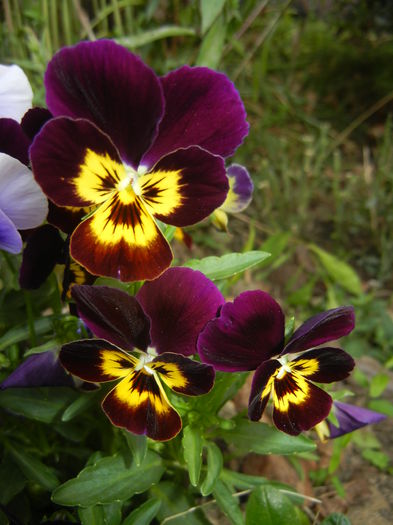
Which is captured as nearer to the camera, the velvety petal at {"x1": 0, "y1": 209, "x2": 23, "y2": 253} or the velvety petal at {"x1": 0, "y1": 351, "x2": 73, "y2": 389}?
the velvety petal at {"x1": 0, "y1": 209, "x2": 23, "y2": 253}

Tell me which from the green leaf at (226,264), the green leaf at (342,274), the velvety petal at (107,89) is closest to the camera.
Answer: the velvety petal at (107,89)

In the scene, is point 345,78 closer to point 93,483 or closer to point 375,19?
point 375,19

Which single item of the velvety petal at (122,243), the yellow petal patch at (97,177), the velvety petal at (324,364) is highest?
the yellow petal patch at (97,177)

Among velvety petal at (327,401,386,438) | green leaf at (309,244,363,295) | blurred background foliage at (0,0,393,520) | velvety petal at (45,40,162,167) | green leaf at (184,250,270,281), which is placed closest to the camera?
velvety petal at (45,40,162,167)

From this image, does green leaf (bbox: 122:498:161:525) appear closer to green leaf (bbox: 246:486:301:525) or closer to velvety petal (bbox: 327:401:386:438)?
green leaf (bbox: 246:486:301:525)

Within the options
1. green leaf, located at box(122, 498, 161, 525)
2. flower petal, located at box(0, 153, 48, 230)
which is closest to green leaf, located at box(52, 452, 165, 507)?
green leaf, located at box(122, 498, 161, 525)

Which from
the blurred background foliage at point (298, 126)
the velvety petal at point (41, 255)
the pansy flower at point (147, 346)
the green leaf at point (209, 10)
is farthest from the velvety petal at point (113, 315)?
the green leaf at point (209, 10)

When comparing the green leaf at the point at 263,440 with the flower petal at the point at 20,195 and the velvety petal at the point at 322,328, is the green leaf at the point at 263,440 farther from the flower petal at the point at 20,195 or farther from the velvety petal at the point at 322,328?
the flower petal at the point at 20,195

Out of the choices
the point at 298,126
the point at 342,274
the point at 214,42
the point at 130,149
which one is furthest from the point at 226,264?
the point at 298,126
